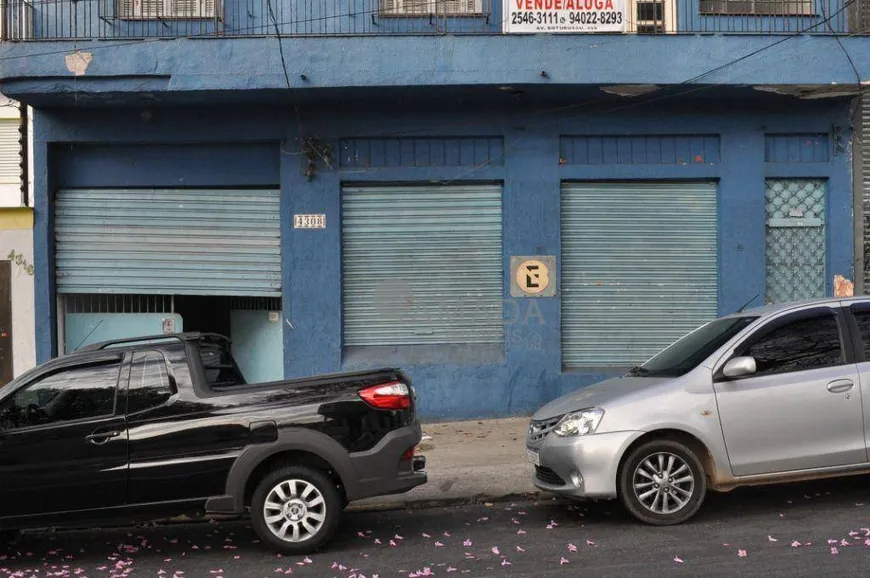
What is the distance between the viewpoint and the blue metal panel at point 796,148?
38.6ft

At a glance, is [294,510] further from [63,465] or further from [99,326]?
[99,326]

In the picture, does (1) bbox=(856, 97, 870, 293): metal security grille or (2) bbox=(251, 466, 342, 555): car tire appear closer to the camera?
(2) bbox=(251, 466, 342, 555): car tire

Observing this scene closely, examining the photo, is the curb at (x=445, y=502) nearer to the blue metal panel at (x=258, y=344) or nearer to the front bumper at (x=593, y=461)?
the front bumper at (x=593, y=461)

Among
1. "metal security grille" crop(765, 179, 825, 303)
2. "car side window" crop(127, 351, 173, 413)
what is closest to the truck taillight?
"car side window" crop(127, 351, 173, 413)

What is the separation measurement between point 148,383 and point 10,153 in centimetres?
722

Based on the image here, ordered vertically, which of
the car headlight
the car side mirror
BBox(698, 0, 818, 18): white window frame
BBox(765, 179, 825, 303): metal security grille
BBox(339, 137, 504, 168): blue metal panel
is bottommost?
the car headlight

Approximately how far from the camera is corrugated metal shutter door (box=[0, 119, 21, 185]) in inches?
469

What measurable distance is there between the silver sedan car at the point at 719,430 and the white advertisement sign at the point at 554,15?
18.1 feet

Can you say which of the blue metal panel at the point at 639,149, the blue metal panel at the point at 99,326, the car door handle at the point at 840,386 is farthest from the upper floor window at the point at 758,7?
the blue metal panel at the point at 99,326

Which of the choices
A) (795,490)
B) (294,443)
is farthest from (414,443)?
(795,490)

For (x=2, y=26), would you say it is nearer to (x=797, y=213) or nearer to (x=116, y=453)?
(x=116, y=453)

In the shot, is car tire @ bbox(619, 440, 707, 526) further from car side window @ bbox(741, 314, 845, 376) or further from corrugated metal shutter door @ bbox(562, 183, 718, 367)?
corrugated metal shutter door @ bbox(562, 183, 718, 367)

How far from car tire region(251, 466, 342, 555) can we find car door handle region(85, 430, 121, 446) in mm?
1080

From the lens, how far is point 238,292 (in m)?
11.9
